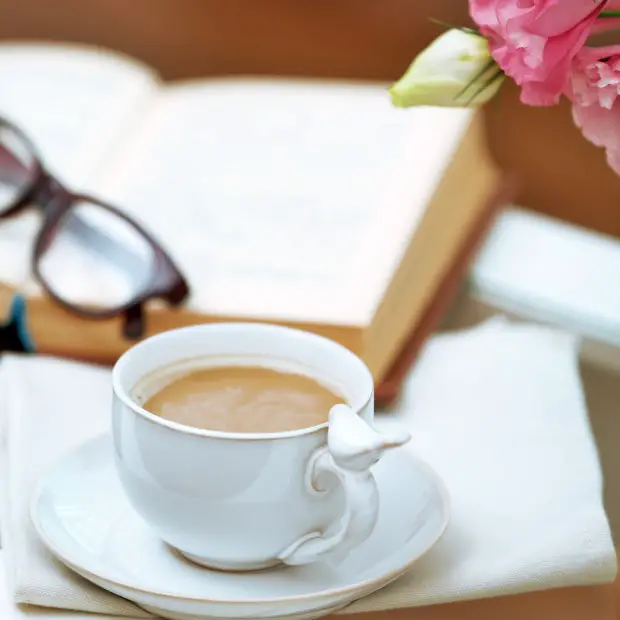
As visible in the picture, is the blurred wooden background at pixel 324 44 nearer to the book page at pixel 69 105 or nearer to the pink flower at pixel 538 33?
the book page at pixel 69 105

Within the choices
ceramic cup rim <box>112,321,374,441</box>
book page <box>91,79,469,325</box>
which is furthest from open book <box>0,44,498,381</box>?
ceramic cup rim <box>112,321,374,441</box>

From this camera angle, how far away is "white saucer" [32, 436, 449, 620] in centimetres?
35

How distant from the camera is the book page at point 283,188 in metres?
0.56

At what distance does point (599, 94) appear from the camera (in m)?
0.35

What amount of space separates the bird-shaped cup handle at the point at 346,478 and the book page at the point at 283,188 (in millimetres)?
167

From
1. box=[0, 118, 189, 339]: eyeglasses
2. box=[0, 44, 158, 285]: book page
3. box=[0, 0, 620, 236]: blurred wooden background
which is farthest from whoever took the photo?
box=[0, 0, 620, 236]: blurred wooden background

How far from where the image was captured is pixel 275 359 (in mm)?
419

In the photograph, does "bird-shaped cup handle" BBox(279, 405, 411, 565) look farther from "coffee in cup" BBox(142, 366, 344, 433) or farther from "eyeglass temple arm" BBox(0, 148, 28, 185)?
"eyeglass temple arm" BBox(0, 148, 28, 185)

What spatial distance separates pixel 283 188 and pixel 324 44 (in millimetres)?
300

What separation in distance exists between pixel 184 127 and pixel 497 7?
1.36 ft

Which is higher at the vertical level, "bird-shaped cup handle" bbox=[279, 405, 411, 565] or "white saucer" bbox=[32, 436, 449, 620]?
"bird-shaped cup handle" bbox=[279, 405, 411, 565]

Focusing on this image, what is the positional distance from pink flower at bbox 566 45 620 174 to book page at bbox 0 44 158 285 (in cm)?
37

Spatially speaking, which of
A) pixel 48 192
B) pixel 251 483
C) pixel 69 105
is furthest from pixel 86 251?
pixel 251 483

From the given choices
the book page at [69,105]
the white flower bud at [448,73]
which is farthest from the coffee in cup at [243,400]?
the book page at [69,105]
